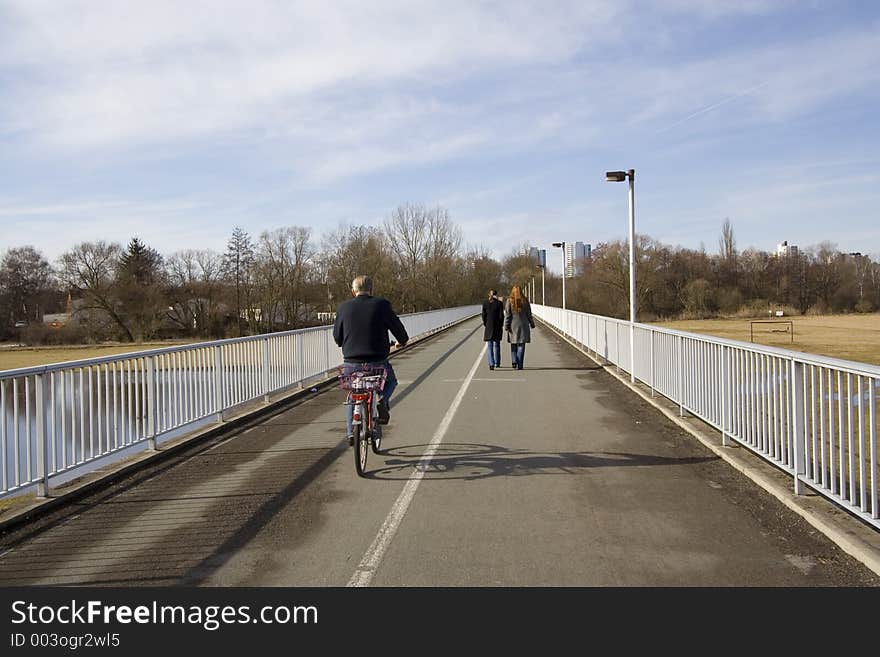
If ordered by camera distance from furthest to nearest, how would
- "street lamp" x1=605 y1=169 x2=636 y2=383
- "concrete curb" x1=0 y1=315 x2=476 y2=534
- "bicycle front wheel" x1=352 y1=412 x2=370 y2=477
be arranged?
"street lamp" x1=605 y1=169 x2=636 y2=383 < "bicycle front wheel" x1=352 y1=412 x2=370 y2=477 < "concrete curb" x1=0 y1=315 x2=476 y2=534

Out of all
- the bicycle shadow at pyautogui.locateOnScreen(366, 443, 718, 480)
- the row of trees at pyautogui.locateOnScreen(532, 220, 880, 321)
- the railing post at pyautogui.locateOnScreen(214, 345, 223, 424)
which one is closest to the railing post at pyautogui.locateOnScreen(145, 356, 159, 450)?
the railing post at pyautogui.locateOnScreen(214, 345, 223, 424)

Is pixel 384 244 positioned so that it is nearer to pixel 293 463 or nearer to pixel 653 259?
pixel 653 259

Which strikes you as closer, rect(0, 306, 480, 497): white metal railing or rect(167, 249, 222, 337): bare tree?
rect(0, 306, 480, 497): white metal railing

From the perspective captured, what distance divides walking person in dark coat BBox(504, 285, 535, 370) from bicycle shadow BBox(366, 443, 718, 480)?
934 centimetres

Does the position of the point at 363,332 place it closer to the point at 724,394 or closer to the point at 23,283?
the point at 724,394

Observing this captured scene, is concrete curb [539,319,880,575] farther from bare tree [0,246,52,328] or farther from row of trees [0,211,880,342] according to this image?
bare tree [0,246,52,328]

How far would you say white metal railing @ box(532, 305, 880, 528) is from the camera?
196 inches

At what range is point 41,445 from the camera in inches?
251

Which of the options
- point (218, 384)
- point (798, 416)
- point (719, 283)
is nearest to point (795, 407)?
point (798, 416)

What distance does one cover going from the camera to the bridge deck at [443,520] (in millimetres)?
4547

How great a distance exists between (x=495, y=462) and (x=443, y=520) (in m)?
2.16

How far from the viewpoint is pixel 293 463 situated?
25.9 ft
